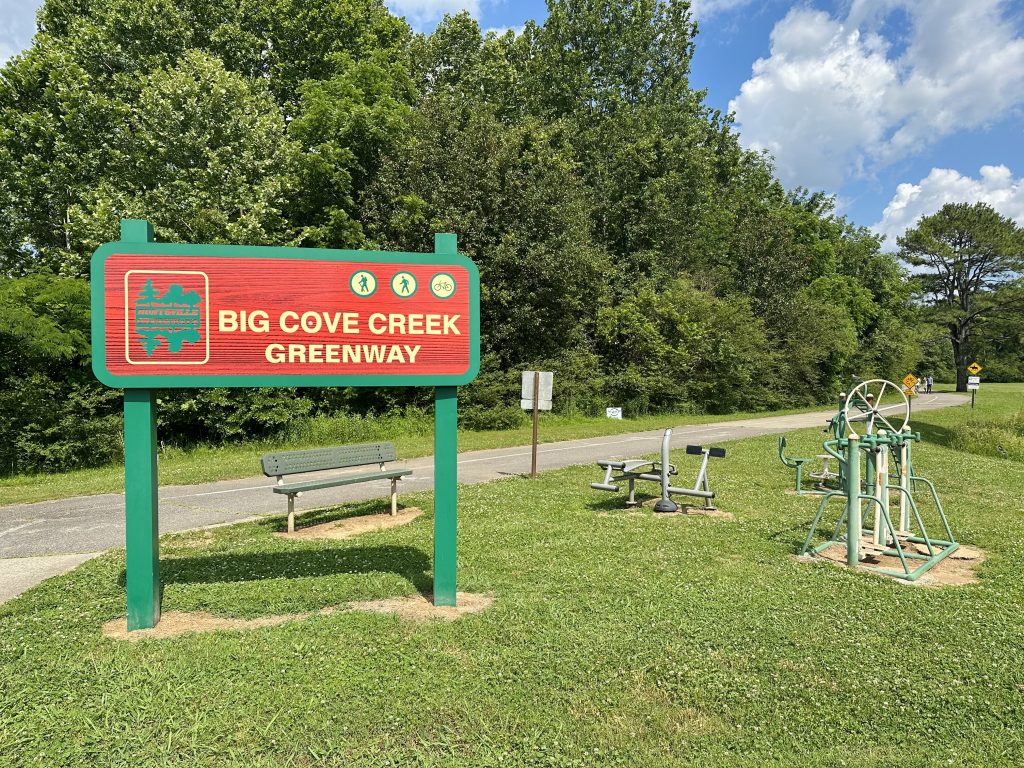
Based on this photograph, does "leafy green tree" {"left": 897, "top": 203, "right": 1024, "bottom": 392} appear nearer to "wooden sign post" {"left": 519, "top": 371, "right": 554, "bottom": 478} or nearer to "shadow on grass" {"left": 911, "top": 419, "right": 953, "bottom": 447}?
"shadow on grass" {"left": 911, "top": 419, "right": 953, "bottom": 447}

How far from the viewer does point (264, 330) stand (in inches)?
184

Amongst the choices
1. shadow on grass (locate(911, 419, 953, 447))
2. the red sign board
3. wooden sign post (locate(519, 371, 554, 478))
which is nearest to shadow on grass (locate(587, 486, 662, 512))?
wooden sign post (locate(519, 371, 554, 478))

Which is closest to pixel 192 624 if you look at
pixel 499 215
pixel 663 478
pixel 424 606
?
pixel 424 606

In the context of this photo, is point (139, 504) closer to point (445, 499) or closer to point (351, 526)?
point (445, 499)

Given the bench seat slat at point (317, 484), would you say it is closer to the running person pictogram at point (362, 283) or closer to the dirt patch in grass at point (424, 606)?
the dirt patch in grass at point (424, 606)

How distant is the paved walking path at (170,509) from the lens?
6488mm

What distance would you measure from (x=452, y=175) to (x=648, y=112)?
58.3ft

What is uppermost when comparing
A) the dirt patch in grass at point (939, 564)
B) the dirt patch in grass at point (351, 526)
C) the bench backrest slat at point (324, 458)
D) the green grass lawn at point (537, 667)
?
the bench backrest slat at point (324, 458)

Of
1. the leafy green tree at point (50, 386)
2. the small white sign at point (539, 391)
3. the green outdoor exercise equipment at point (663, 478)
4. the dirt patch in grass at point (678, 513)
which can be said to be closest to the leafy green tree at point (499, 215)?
the leafy green tree at point (50, 386)

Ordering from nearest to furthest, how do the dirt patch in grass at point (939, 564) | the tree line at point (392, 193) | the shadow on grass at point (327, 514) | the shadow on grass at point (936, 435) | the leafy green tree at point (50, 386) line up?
the dirt patch in grass at point (939, 564) < the shadow on grass at point (327, 514) < the leafy green tree at point (50, 386) < the tree line at point (392, 193) < the shadow on grass at point (936, 435)

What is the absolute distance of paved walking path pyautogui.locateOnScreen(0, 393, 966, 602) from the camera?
6488 mm

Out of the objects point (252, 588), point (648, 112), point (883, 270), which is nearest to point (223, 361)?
point (252, 588)

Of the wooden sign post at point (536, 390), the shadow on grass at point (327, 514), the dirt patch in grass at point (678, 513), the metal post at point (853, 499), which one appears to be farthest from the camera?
the wooden sign post at point (536, 390)

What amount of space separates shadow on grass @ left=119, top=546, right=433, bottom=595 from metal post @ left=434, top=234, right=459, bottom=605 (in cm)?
38
